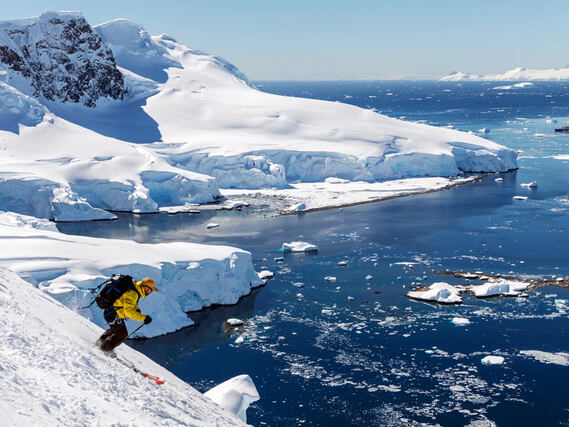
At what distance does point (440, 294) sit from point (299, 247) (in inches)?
372

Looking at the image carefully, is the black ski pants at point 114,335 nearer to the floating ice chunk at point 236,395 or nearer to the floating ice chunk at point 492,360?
the floating ice chunk at point 236,395

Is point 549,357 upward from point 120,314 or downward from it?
downward

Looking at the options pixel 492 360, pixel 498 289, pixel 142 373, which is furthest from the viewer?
pixel 498 289

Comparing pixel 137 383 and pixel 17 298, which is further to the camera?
pixel 17 298

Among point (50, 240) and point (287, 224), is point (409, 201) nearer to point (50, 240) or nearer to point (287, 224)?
point (287, 224)

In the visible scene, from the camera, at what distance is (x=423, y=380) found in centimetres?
1742

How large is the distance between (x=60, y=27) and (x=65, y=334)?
63381mm

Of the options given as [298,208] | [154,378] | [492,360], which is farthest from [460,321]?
[298,208]

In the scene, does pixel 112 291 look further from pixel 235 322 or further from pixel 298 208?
pixel 298 208

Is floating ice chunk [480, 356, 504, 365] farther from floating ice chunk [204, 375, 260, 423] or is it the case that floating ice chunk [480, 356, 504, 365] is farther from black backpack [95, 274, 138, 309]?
black backpack [95, 274, 138, 309]

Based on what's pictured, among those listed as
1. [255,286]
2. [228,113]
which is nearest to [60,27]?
[228,113]

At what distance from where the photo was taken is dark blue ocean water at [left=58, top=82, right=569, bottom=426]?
16.2 metres

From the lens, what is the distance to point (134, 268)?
21578 millimetres

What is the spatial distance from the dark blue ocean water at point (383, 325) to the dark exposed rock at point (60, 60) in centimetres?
2788
